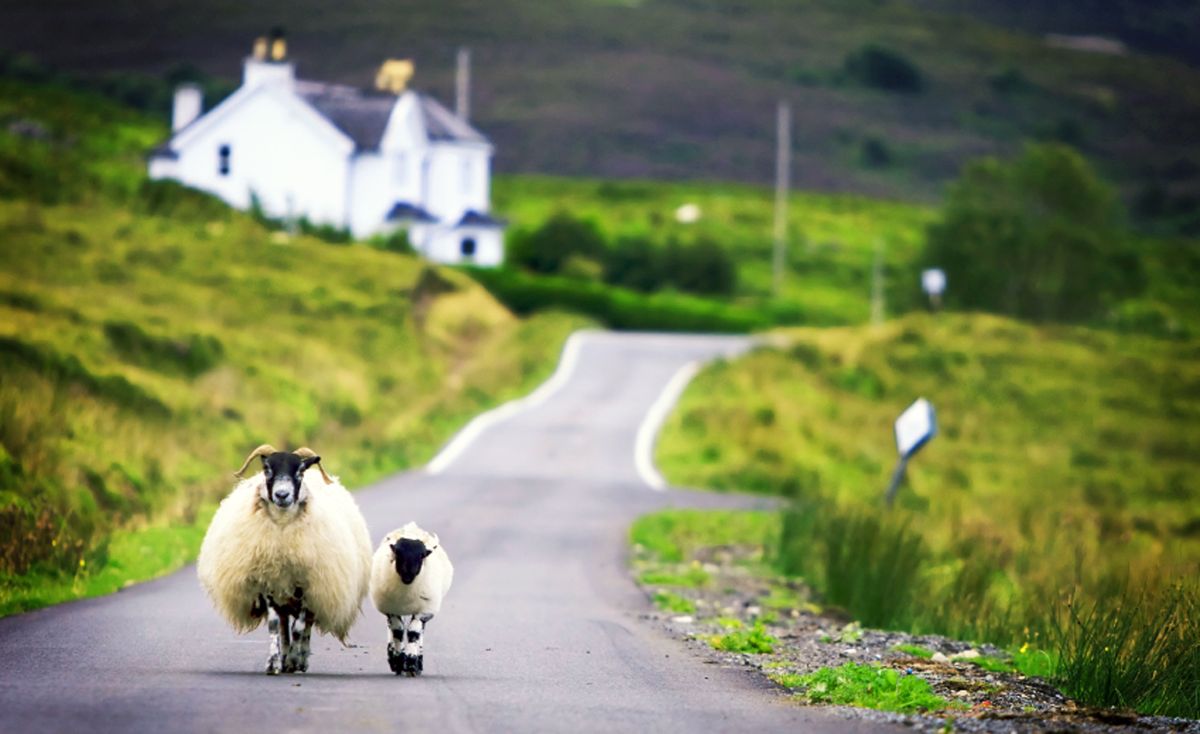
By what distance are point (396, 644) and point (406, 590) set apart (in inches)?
14.8

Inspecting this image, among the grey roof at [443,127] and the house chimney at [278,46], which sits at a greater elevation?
the house chimney at [278,46]

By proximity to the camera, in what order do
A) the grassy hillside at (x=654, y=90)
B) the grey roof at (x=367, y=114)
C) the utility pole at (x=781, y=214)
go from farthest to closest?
the grassy hillside at (x=654, y=90) < the utility pole at (x=781, y=214) < the grey roof at (x=367, y=114)

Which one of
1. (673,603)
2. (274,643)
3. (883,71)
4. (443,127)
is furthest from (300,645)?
(883,71)

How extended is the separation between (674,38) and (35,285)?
15467 cm

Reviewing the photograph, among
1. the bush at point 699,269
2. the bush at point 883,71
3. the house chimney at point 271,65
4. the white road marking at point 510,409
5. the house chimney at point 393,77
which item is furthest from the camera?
the bush at point 883,71

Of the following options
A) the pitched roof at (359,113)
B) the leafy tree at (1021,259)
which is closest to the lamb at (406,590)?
the pitched roof at (359,113)

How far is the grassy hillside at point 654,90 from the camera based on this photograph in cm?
13375

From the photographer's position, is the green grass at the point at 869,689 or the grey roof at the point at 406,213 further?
the grey roof at the point at 406,213

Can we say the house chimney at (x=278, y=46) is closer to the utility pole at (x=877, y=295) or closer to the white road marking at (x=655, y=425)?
the utility pole at (x=877, y=295)

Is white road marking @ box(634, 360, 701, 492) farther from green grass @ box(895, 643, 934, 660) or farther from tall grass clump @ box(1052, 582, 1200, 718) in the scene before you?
tall grass clump @ box(1052, 582, 1200, 718)

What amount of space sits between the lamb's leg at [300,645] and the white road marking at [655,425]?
64.1 ft

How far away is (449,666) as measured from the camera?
42.1ft

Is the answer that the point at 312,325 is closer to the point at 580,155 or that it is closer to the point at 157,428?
→ the point at 157,428

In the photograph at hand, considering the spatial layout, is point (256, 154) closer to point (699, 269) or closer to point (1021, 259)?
point (699, 269)
